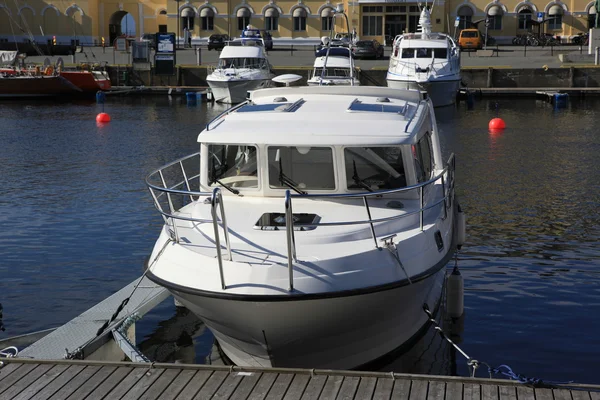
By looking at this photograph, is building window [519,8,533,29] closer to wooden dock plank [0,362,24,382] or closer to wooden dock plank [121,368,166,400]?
wooden dock plank [121,368,166,400]

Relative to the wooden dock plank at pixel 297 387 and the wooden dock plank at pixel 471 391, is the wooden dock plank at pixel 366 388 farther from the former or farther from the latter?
the wooden dock plank at pixel 471 391

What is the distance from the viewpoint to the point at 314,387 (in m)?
8.48

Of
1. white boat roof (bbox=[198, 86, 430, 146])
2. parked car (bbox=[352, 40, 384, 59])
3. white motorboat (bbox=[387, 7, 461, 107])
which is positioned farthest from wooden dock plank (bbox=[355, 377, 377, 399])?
parked car (bbox=[352, 40, 384, 59])

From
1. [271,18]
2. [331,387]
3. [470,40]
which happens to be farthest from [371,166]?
[271,18]

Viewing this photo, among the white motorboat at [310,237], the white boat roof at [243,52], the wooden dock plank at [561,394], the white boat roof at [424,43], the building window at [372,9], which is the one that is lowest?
the wooden dock plank at [561,394]

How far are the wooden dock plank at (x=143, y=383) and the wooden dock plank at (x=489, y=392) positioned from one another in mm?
3080

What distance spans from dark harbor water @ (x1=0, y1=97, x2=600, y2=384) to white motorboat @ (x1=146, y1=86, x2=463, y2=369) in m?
1.30

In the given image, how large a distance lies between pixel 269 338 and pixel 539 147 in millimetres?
21380

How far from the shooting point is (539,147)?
1138 inches

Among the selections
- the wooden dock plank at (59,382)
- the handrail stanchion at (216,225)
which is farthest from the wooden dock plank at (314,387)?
the wooden dock plank at (59,382)

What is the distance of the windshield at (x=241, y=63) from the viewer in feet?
147

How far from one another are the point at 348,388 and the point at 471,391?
112 centimetres

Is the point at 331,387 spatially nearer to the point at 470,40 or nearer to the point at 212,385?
the point at 212,385

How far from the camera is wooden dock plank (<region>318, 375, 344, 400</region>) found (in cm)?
829
